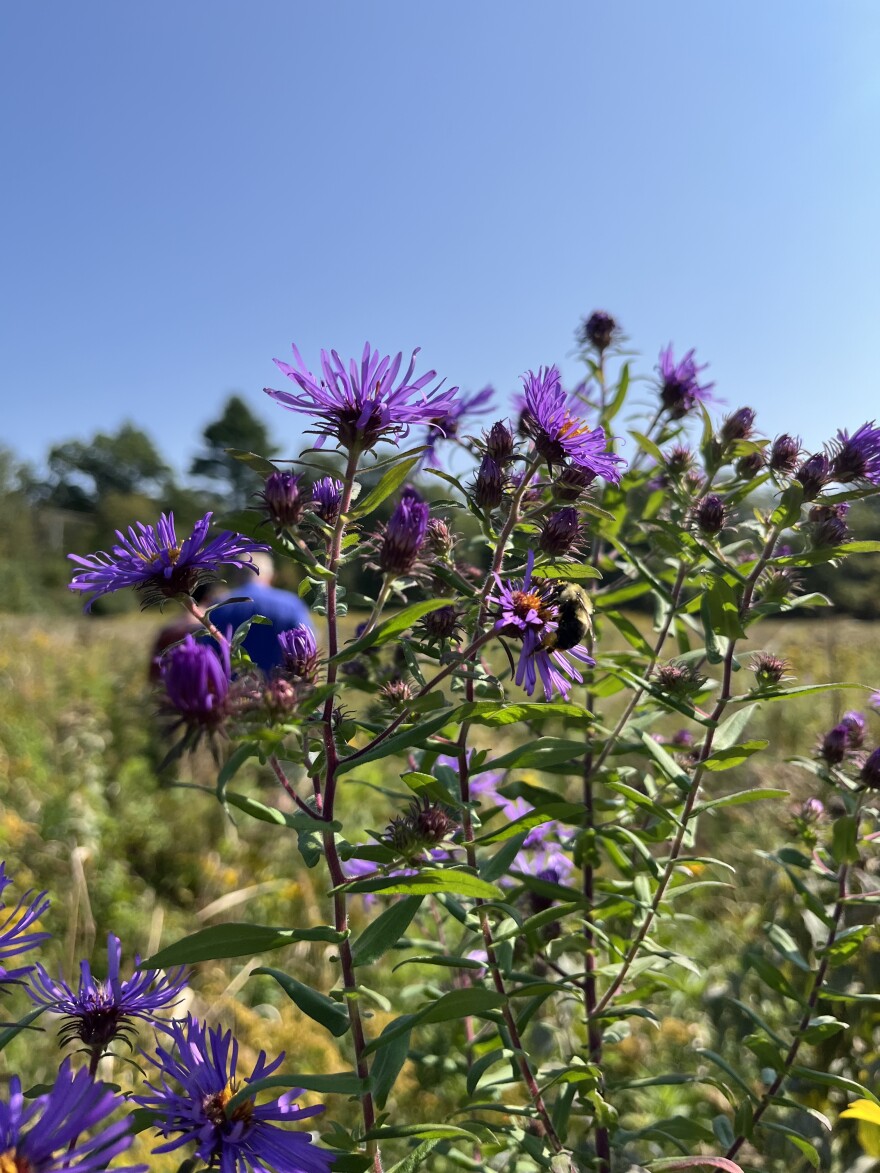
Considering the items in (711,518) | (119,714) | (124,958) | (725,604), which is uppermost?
(711,518)

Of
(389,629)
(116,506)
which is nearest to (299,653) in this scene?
(389,629)

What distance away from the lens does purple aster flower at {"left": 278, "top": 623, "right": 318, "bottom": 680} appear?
851 millimetres

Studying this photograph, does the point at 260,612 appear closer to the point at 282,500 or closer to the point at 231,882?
the point at 231,882

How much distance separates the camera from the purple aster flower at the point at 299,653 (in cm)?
85

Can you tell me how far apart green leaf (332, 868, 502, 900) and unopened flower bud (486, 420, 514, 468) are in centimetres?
50

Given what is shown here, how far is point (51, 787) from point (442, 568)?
11.6 ft

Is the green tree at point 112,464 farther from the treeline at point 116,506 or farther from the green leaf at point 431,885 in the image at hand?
the green leaf at point 431,885

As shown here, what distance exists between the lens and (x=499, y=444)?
39.9 inches

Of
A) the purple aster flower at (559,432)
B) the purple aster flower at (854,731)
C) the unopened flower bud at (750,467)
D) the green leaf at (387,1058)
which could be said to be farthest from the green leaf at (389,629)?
the purple aster flower at (854,731)

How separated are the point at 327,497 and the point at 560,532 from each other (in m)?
0.30

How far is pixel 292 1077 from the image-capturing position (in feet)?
2.44

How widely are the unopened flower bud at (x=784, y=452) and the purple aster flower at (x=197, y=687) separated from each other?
0.91 metres

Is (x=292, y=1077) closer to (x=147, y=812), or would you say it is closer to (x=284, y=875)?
(x=284, y=875)

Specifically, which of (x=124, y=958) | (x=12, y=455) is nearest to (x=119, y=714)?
(x=124, y=958)
